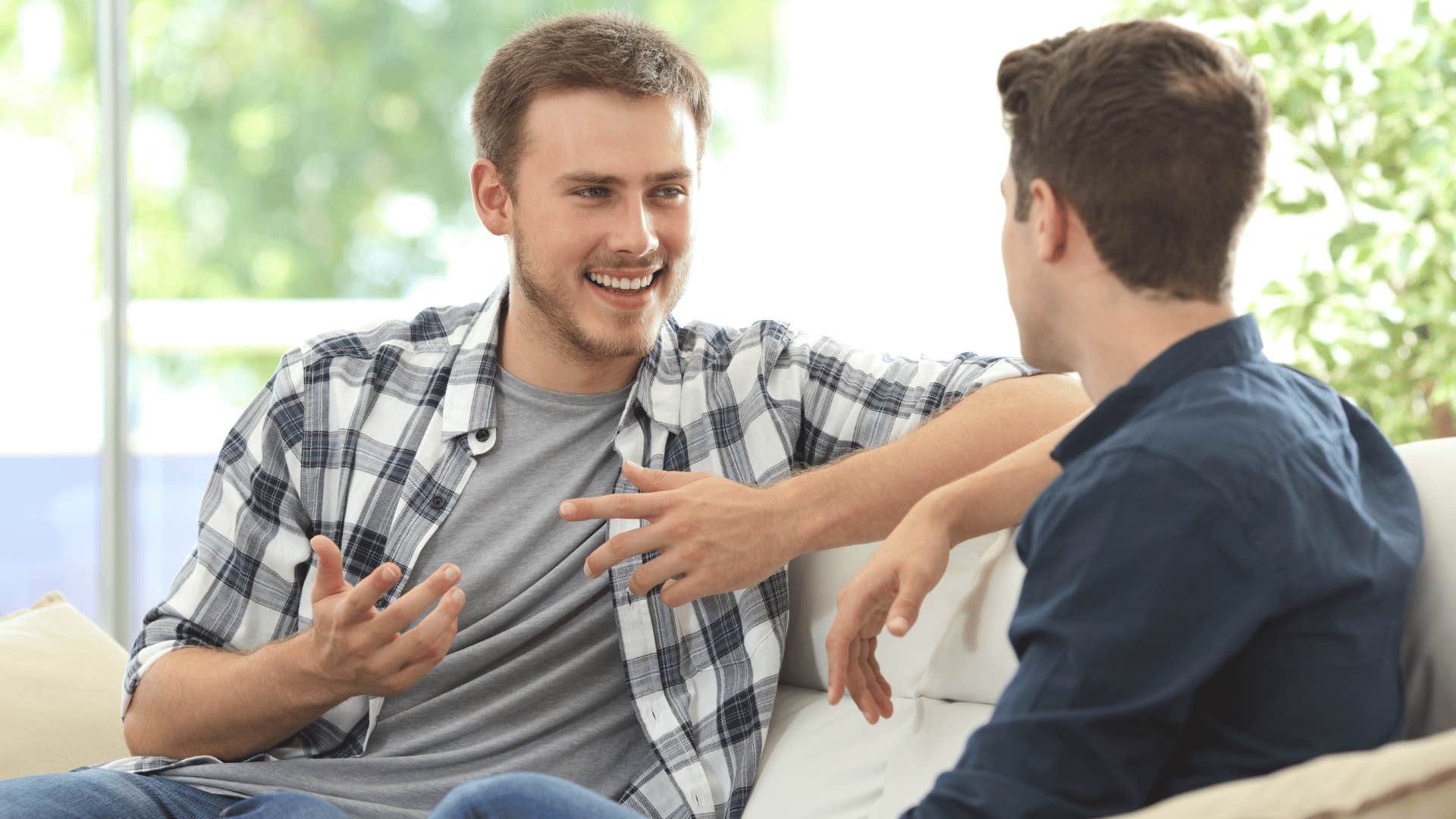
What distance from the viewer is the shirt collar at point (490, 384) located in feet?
5.20

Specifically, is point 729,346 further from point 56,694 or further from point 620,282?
point 56,694

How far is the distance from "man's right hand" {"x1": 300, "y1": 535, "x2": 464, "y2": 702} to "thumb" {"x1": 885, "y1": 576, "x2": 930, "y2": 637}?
1.34 feet

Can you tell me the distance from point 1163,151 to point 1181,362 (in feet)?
0.49

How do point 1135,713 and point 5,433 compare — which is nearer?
point 1135,713

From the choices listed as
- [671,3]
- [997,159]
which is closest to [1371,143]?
[997,159]

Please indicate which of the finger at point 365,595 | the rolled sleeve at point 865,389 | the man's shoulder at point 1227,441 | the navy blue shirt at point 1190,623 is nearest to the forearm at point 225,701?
the finger at point 365,595

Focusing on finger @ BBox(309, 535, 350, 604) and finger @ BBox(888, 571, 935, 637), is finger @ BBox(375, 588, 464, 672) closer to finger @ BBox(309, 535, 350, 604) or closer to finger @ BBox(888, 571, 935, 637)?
finger @ BBox(309, 535, 350, 604)

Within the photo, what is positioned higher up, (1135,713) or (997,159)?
(997,159)

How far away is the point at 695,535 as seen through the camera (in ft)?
4.50

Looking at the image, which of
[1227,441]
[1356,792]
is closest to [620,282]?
[1227,441]

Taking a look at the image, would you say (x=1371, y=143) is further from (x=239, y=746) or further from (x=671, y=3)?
(x=239, y=746)

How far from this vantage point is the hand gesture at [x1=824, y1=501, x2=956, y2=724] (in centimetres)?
112

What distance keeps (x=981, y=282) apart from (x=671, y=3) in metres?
1.14

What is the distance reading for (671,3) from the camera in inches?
136
